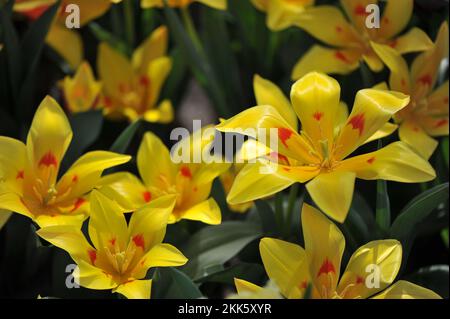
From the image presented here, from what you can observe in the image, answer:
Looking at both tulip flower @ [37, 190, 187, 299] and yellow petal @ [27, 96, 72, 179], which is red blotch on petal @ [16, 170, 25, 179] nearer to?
yellow petal @ [27, 96, 72, 179]

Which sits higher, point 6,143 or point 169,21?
point 169,21

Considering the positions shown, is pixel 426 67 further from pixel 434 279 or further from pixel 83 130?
pixel 83 130

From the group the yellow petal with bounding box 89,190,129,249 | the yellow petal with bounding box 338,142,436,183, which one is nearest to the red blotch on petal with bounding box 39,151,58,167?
the yellow petal with bounding box 89,190,129,249

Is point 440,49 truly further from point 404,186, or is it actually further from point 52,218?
point 52,218

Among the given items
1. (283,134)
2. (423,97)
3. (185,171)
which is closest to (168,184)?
(185,171)

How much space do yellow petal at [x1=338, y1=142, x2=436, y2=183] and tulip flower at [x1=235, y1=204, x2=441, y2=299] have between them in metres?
0.09

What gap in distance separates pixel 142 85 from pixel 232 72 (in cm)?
19

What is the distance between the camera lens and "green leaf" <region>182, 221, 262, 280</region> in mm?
1232

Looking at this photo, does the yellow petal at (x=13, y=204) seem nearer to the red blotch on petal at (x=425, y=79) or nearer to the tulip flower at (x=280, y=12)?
the tulip flower at (x=280, y=12)

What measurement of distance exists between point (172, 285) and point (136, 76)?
0.56m

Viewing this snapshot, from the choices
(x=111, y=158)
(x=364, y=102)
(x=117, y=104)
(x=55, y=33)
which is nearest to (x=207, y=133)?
(x=111, y=158)

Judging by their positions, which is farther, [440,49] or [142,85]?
[142,85]

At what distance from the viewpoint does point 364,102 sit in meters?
1.09

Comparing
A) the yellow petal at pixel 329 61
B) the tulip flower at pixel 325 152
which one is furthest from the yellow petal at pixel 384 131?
the yellow petal at pixel 329 61
